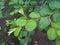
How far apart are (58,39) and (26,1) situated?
0.27 metres

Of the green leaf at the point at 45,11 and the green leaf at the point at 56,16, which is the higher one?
the green leaf at the point at 45,11

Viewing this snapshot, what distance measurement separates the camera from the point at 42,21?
2.21ft

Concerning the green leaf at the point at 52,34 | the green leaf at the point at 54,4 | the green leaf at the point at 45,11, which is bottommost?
the green leaf at the point at 52,34

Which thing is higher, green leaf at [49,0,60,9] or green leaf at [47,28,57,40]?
green leaf at [49,0,60,9]

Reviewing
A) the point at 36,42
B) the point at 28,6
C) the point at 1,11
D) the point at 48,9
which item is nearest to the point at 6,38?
the point at 36,42

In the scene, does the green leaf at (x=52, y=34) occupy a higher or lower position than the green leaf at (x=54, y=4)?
lower

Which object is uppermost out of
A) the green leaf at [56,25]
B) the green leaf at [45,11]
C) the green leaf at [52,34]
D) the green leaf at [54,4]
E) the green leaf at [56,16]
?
the green leaf at [54,4]

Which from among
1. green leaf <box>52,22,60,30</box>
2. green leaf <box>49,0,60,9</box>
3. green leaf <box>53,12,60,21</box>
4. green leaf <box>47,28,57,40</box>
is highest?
green leaf <box>49,0,60,9</box>

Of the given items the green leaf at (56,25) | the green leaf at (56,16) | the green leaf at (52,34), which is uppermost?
the green leaf at (56,16)

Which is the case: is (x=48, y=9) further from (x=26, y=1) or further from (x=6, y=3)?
(x=6, y=3)

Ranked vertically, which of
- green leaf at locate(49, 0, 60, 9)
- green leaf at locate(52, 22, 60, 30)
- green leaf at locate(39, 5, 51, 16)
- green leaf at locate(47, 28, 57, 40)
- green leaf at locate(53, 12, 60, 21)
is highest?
green leaf at locate(49, 0, 60, 9)

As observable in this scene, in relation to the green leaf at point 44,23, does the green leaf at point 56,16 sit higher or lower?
higher

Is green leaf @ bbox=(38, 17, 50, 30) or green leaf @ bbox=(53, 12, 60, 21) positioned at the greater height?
green leaf @ bbox=(53, 12, 60, 21)

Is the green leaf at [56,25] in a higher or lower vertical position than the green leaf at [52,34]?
higher
